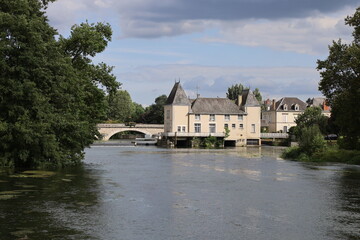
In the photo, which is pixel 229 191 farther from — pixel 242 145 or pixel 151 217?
pixel 242 145

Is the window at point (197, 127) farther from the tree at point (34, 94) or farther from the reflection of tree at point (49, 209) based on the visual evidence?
the reflection of tree at point (49, 209)

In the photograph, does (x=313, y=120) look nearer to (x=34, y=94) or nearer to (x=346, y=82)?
(x=346, y=82)

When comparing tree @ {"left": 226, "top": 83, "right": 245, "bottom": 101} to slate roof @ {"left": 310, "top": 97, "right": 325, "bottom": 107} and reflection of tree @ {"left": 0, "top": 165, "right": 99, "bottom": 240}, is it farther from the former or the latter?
reflection of tree @ {"left": 0, "top": 165, "right": 99, "bottom": 240}

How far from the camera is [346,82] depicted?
42.1 meters

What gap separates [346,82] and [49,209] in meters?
30.7

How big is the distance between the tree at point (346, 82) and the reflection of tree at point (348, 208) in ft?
31.8

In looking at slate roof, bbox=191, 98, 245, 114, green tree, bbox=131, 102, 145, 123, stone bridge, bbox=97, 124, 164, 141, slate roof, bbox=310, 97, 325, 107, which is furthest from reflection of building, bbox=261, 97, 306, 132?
green tree, bbox=131, 102, 145, 123

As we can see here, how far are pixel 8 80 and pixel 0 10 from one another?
18.3 feet

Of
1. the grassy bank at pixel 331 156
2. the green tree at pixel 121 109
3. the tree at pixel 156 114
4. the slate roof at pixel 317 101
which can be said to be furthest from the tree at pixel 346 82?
the green tree at pixel 121 109

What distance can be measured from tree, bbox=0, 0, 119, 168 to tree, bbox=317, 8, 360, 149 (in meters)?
20.5

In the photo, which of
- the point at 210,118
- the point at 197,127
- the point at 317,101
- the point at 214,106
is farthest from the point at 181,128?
the point at 317,101

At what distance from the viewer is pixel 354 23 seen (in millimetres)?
40500

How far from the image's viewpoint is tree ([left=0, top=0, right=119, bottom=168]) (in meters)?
31.5

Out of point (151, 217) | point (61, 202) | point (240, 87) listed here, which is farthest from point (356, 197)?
point (240, 87)
